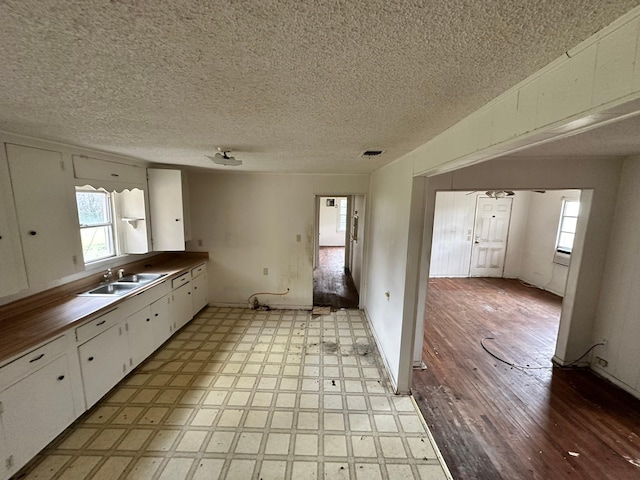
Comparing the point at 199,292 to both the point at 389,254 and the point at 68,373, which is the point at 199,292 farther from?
the point at 389,254

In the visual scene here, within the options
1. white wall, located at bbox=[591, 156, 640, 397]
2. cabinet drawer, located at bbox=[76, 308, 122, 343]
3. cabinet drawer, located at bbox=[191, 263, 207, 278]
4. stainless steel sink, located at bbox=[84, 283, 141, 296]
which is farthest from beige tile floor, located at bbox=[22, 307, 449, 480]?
white wall, located at bbox=[591, 156, 640, 397]

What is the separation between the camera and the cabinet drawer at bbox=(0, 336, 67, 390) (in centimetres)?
162

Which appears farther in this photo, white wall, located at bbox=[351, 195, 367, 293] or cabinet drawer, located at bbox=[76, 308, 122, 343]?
white wall, located at bbox=[351, 195, 367, 293]

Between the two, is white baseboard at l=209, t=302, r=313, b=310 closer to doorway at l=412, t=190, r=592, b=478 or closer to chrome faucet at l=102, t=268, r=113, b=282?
chrome faucet at l=102, t=268, r=113, b=282

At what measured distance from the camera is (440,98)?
3.83ft

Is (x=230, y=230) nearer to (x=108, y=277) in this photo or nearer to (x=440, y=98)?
(x=108, y=277)

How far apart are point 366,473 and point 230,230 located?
12.0 ft

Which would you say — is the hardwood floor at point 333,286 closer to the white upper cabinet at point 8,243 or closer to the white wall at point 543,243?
the white upper cabinet at point 8,243

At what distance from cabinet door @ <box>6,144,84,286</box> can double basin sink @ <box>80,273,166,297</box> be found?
0.42 meters

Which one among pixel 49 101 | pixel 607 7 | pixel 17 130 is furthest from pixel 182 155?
pixel 607 7

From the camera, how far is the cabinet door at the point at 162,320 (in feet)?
10.1

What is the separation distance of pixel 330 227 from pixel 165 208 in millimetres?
7474

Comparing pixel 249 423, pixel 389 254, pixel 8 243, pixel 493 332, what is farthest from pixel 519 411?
pixel 8 243

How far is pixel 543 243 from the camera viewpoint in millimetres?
5934
